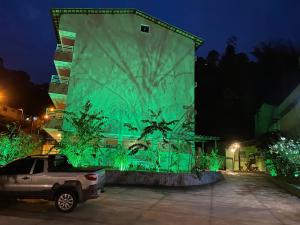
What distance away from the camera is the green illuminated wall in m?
25.4

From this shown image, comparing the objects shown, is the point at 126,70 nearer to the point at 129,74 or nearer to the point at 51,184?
the point at 129,74

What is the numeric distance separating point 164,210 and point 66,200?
321 cm

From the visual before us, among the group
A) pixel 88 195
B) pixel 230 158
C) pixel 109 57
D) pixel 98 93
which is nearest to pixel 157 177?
pixel 88 195

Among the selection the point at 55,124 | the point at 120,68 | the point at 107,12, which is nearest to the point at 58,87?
the point at 55,124

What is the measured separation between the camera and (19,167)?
10156 mm

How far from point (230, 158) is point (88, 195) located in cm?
3136

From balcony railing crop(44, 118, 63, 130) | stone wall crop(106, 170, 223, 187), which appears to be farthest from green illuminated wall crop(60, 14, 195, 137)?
stone wall crop(106, 170, 223, 187)

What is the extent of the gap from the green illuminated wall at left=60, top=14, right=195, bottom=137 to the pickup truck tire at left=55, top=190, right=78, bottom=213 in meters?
14.8

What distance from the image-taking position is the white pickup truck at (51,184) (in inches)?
383

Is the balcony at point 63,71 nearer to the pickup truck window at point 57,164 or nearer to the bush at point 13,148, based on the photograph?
the bush at point 13,148

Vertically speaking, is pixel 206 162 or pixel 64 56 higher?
pixel 64 56

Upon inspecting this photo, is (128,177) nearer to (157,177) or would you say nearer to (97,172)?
(157,177)

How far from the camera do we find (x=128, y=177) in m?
17.8

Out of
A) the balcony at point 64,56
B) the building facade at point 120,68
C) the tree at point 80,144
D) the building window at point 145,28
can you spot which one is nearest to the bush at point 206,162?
the building facade at point 120,68
